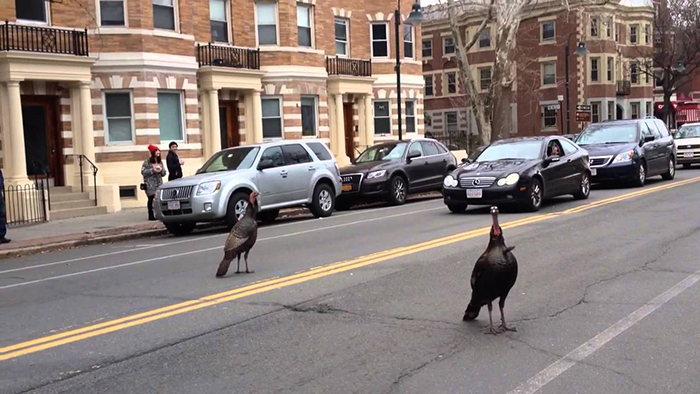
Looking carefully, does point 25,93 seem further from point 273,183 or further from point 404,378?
point 404,378

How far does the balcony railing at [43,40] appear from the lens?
19703 mm

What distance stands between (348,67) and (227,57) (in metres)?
7.02

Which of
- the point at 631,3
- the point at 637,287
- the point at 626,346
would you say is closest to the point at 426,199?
the point at 637,287

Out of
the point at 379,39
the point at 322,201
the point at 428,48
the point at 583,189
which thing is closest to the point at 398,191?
the point at 322,201

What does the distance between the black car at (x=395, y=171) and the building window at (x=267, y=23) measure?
26.8 feet

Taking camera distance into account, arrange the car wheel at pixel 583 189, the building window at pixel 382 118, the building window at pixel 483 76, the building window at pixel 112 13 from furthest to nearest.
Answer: the building window at pixel 483 76, the building window at pixel 382 118, the building window at pixel 112 13, the car wheel at pixel 583 189

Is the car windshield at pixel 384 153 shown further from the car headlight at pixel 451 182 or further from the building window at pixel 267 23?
the building window at pixel 267 23

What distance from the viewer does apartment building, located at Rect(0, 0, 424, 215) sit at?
66.9ft

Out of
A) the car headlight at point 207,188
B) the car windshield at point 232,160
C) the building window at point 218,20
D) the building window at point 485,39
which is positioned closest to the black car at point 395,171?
the car windshield at point 232,160

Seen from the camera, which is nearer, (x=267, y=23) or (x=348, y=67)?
(x=267, y=23)

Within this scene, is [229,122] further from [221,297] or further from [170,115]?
[221,297]

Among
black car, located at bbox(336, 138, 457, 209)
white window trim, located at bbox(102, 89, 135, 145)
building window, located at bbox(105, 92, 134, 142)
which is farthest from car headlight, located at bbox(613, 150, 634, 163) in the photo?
building window, located at bbox(105, 92, 134, 142)

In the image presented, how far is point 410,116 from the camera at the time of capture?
34.7m

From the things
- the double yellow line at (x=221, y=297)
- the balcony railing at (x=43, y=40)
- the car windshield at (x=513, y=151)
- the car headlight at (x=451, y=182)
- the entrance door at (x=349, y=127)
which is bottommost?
the double yellow line at (x=221, y=297)
